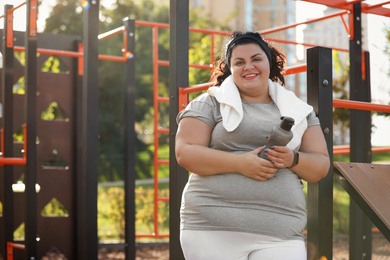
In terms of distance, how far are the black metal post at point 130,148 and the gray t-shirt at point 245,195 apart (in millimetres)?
2936

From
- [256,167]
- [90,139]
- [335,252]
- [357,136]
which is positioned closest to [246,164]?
[256,167]

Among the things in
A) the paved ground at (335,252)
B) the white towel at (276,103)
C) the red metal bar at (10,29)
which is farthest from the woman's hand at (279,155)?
the paved ground at (335,252)

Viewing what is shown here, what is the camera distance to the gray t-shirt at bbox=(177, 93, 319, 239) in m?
2.59

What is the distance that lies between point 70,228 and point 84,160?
7.30 feet

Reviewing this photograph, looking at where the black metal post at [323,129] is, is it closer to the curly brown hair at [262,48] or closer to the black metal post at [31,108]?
the curly brown hair at [262,48]

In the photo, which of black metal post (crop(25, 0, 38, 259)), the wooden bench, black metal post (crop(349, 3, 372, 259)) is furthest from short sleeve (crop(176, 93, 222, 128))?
black metal post (crop(349, 3, 372, 259))

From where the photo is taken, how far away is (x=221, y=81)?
303 centimetres

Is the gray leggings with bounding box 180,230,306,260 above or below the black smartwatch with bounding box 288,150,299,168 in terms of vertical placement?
below

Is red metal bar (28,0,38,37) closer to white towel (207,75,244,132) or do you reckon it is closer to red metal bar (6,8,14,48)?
red metal bar (6,8,14,48)

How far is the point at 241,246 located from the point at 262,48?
73 cm

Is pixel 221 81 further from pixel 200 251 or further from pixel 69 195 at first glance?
pixel 69 195

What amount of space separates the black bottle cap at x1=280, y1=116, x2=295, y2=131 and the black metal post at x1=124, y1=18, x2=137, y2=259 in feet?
10.4

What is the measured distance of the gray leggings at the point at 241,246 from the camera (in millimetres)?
2590

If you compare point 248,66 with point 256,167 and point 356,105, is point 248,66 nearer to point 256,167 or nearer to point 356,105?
point 256,167
